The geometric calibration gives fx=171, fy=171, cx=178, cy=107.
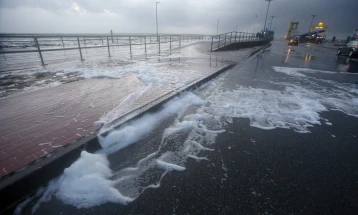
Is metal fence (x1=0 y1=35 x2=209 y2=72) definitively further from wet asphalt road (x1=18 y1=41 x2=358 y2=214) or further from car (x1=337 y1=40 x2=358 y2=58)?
car (x1=337 y1=40 x2=358 y2=58)

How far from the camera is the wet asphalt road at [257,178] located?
187 centimetres

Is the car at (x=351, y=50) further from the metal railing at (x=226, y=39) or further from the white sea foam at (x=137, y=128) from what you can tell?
the white sea foam at (x=137, y=128)

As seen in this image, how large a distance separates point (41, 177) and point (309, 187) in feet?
11.0

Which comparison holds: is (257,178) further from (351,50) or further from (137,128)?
(351,50)

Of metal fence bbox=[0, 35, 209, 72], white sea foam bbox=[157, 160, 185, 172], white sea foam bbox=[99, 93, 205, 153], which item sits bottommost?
white sea foam bbox=[157, 160, 185, 172]

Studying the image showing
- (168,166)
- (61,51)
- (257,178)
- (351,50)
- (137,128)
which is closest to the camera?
(257,178)

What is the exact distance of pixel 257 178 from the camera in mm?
2262

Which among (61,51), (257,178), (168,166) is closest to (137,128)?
(168,166)

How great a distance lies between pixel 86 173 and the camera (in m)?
2.27

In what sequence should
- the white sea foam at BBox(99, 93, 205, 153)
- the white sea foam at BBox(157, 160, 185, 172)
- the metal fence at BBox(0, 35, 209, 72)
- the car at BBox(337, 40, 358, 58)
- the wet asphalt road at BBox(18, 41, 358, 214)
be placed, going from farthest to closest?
the car at BBox(337, 40, 358, 58) < the metal fence at BBox(0, 35, 209, 72) < the white sea foam at BBox(99, 93, 205, 153) < the white sea foam at BBox(157, 160, 185, 172) < the wet asphalt road at BBox(18, 41, 358, 214)

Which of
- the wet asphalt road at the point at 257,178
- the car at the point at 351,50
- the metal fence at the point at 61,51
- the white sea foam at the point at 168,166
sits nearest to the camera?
the wet asphalt road at the point at 257,178

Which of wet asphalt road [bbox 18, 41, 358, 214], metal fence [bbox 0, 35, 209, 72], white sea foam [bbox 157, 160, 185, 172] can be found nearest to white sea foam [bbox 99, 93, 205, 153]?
wet asphalt road [bbox 18, 41, 358, 214]

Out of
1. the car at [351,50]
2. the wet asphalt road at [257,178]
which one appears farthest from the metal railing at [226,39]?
the wet asphalt road at [257,178]

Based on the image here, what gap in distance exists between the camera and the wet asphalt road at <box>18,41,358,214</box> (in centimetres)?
187
